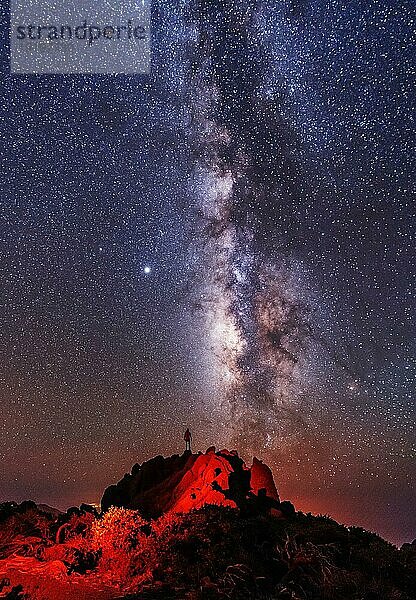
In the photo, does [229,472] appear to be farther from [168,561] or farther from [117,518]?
[168,561]

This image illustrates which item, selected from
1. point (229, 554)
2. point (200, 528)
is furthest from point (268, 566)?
point (200, 528)

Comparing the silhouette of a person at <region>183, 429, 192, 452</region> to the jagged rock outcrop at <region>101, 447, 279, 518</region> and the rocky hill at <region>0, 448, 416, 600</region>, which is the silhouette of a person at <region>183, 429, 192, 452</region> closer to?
the jagged rock outcrop at <region>101, 447, 279, 518</region>

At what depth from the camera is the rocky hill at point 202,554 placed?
15.5 metres

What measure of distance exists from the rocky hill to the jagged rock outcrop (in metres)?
0.08

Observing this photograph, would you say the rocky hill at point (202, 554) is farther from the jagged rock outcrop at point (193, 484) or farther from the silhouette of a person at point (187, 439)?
the silhouette of a person at point (187, 439)

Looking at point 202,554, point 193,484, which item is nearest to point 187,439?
point 193,484

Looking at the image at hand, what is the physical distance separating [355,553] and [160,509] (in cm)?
920

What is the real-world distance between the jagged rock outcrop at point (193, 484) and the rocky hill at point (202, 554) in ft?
0.26

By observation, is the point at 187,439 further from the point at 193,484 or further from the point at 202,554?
the point at 202,554

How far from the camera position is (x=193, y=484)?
80.5 ft

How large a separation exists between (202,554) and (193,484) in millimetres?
7331

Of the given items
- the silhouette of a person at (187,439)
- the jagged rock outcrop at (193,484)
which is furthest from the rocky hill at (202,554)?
the silhouette of a person at (187,439)

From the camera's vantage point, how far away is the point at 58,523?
2309 cm

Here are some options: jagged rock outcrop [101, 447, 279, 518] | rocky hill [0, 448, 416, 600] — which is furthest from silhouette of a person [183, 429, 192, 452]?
rocky hill [0, 448, 416, 600]
